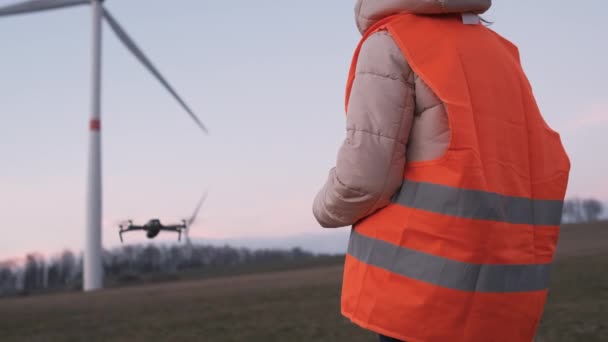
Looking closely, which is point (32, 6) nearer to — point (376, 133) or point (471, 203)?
point (376, 133)

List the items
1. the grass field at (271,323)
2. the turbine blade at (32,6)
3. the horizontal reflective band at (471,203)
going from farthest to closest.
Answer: the turbine blade at (32,6) → the grass field at (271,323) → the horizontal reflective band at (471,203)

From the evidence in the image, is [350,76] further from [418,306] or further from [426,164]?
[418,306]

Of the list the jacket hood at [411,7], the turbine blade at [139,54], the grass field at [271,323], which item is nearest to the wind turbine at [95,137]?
the turbine blade at [139,54]

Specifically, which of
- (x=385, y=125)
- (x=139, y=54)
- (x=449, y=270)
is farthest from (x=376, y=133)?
(x=139, y=54)

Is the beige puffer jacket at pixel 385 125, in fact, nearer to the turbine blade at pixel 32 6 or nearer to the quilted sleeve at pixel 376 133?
the quilted sleeve at pixel 376 133

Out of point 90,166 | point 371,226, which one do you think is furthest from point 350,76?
point 90,166

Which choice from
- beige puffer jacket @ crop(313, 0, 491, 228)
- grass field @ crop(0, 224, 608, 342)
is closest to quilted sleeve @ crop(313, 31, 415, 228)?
beige puffer jacket @ crop(313, 0, 491, 228)
